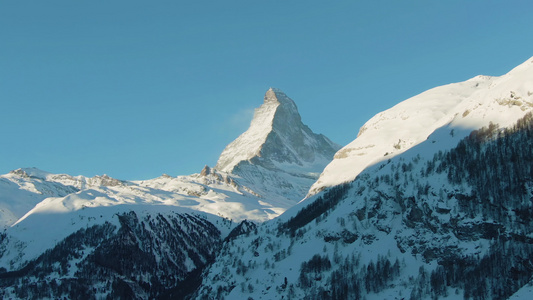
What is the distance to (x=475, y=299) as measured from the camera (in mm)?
199500

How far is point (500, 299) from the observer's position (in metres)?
198

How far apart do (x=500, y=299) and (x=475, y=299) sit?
7.56 m

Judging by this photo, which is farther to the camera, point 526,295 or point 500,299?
point 500,299

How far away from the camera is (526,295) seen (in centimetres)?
15275

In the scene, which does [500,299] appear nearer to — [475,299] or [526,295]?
[475,299]

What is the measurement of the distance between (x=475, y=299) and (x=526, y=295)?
48403 millimetres

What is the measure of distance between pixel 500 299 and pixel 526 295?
157 ft

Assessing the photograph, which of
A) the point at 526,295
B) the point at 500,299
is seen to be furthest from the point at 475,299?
the point at 526,295

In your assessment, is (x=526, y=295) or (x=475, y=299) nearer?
(x=526, y=295)
